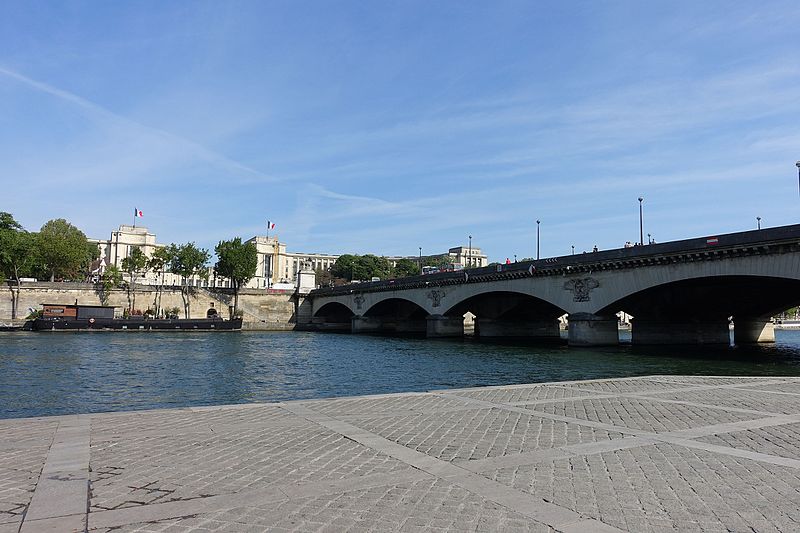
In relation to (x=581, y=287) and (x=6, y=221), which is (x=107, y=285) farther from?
(x=581, y=287)

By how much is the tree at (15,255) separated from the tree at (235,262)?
35.8 meters

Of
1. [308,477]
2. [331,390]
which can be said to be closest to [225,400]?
[331,390]

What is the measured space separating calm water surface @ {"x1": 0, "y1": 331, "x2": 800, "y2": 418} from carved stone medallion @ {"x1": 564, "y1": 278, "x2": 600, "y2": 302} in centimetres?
519

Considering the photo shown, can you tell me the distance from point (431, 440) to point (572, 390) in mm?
8853

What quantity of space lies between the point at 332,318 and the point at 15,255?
60.5m

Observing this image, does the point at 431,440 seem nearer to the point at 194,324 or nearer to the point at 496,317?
the point at 496,317

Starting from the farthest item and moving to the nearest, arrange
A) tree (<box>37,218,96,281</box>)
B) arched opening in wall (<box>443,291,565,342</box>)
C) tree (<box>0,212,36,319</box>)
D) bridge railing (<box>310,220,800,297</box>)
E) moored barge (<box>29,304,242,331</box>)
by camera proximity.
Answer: tree (<box>37,218,96,281</box>)
tree (<box>0,212,36,319</box>)
moored barge (<box>29,304,242,331</box>)
arched opening in wall (<box>443,291,565,342</box>)
bridge railing (<box>310,220,800,297</box>)

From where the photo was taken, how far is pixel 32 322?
86938mm

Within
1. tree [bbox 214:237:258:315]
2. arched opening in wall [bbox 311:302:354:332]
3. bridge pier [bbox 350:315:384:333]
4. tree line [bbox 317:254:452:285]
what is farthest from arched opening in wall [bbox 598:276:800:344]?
tree line [bbox 317:254:452:285]

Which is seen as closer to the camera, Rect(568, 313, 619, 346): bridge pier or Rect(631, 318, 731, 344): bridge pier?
Rect(568, 313, 619, 346): bridge pier

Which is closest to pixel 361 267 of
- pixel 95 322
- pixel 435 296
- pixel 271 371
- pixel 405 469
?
pixel 95 322

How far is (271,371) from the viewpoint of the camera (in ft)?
119

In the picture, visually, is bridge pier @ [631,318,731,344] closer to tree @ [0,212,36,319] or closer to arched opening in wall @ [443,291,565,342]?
arched opening in wall @ [443,291,565,342]

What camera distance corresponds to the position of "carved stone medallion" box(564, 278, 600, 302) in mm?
54116
